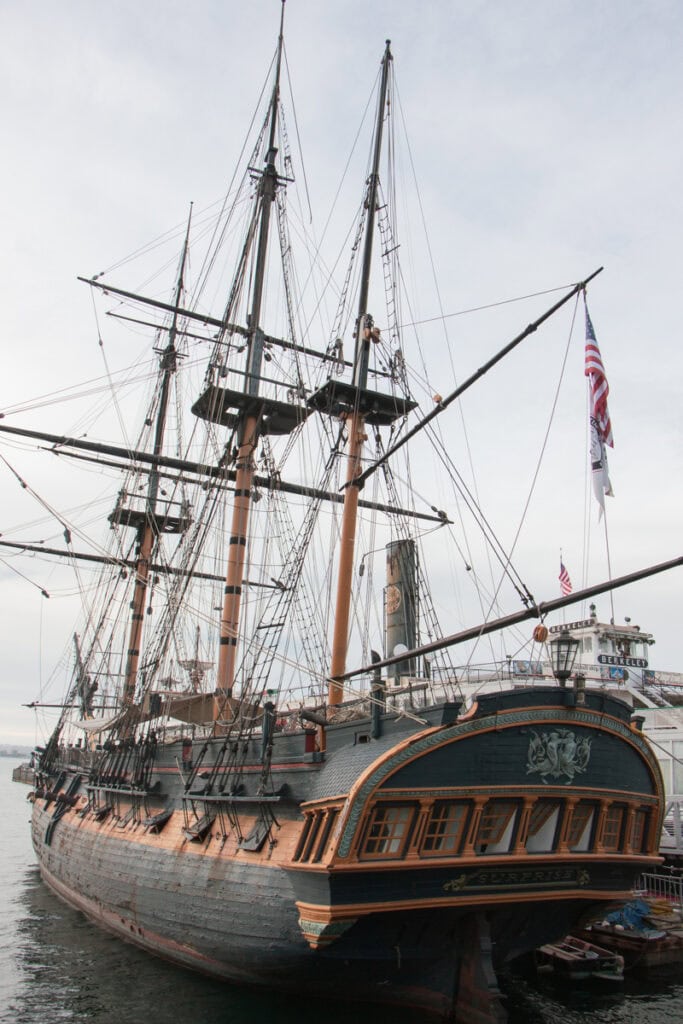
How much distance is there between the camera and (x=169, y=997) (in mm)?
14156

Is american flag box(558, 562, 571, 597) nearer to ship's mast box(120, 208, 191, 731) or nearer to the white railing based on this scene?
the white railing

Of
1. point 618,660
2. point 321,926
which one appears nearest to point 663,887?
point 321,926

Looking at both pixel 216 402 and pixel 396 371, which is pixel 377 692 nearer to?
pixel 396 371

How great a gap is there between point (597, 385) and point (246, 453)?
1580 centimetres

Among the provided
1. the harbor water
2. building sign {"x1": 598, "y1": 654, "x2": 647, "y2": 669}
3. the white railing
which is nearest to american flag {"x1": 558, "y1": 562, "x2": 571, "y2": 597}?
building sign {"x1": 598, "y1": 654, "x2": 647, "y2": 669}

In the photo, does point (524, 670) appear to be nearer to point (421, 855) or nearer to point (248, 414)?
point (421, 855)

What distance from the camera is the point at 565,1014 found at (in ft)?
45.9

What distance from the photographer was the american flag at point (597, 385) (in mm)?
11891

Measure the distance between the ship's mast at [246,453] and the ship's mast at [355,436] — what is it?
370 cm

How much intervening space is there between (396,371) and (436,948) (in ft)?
45.4

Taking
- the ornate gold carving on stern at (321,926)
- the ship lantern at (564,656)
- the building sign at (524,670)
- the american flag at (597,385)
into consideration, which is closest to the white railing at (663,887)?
the building sign at (524,670)

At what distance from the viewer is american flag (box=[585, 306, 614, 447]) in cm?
1189

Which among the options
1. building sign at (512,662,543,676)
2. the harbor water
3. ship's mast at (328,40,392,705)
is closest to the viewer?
the harbor water

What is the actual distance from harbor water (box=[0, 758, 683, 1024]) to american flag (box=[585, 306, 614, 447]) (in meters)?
9.59
